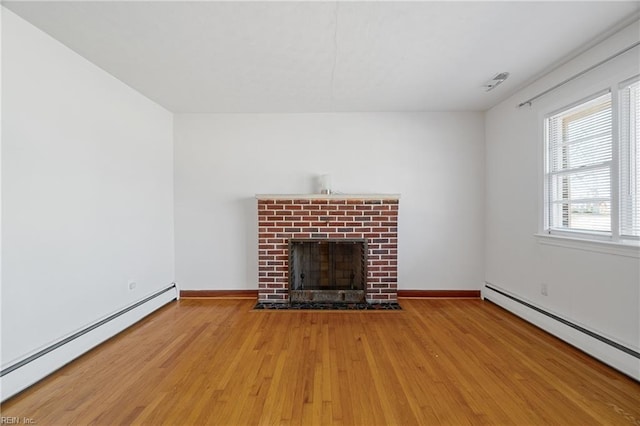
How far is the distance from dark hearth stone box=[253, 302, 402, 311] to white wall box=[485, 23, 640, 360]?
1403 millimetres

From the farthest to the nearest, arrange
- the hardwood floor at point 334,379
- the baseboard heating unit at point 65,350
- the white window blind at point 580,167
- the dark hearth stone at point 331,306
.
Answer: the dark hearth stone at point 331,306
the white window blind at point 580,167
the baseboard heating unit at point 65,350
the hardwood floor at point 334,379

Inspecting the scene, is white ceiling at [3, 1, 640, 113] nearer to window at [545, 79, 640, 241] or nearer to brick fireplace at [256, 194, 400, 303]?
window at [545, 79, 640, 241]

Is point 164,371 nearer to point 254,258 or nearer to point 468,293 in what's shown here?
point 254,258

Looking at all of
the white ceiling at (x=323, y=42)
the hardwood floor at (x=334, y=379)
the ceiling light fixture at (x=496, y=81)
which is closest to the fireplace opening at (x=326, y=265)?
the hardwood floor at (x=334, y=379)

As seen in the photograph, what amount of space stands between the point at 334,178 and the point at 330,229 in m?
0.70

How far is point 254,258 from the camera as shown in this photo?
3.59 meters

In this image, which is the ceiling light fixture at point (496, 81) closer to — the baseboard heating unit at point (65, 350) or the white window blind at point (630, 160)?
the white window blind at point (630, 160)

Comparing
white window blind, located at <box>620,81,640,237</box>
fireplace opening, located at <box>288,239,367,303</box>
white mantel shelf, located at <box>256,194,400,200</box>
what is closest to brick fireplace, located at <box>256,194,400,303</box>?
white mantel shelf, located at <box>256,194,400,200</box>

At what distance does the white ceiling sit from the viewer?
5.53ft

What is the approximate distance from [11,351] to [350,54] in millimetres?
3113

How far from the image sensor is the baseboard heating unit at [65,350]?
1.68 meters

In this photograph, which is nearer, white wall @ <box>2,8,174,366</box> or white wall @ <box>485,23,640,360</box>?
white wall @ <box>2,8,174,366</box>

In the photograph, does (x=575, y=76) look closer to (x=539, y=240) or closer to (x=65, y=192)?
(x=539, y=240)

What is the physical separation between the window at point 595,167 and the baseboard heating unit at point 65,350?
422cm
